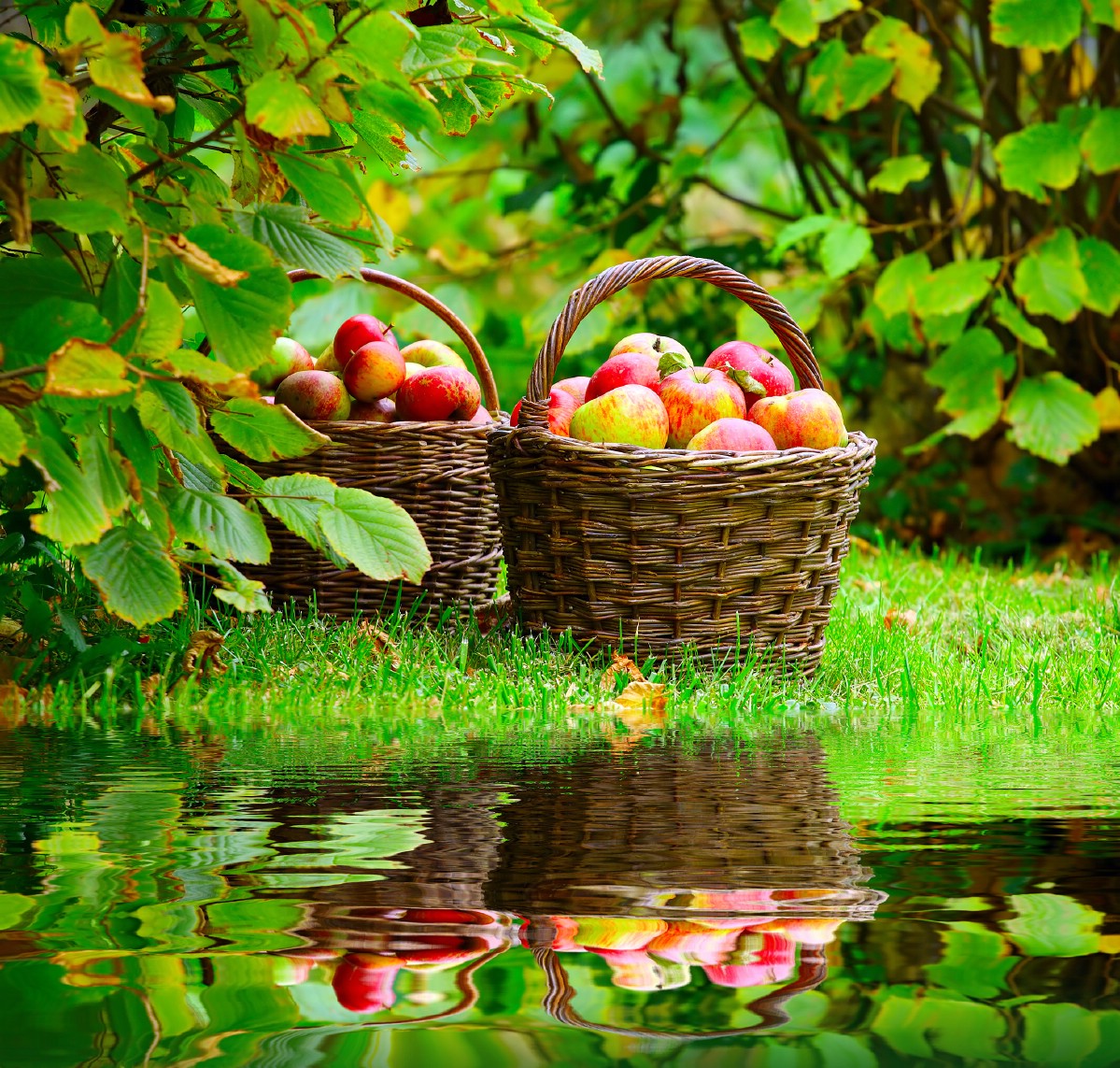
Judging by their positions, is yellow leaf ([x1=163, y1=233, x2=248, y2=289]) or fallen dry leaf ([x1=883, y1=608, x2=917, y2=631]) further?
fallen dry leaf ([x1=883, y1=608, x2=917, y2=631])

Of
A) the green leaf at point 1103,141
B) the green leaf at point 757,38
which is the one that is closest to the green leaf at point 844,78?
the green leaf at point 757,38

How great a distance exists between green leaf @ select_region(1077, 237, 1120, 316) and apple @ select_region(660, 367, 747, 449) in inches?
74.6

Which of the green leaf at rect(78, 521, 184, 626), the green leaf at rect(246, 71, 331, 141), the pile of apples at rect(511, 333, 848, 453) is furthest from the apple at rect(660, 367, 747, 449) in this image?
the green leaf at rect(246, 71, 331, 141)

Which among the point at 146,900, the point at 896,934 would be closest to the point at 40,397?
the point at 146,900

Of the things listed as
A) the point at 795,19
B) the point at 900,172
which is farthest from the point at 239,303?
the point at 900,172

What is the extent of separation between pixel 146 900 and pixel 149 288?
0.62m

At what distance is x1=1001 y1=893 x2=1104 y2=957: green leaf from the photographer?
2.55 feet

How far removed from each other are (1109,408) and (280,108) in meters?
3.53

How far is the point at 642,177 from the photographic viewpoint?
4922 mm

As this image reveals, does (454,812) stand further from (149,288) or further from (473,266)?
(473,266)

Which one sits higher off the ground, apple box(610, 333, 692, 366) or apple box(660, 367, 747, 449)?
apple box(610, 333, 692, 366)

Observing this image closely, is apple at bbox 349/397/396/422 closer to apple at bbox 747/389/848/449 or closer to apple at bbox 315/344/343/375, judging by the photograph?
apple at bbox 315/344/343/375

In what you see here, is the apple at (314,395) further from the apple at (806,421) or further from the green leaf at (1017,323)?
the green leaf at (1017,323)

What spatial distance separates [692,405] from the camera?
2.41m
